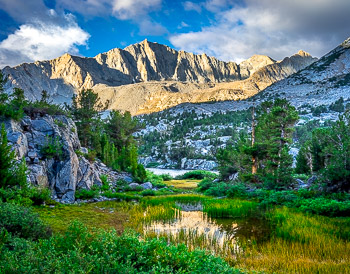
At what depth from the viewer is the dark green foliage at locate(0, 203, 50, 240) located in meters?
7.11

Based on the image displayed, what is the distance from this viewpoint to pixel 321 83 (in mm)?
139500

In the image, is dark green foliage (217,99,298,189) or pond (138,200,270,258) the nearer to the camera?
pond (138,200,270,258)

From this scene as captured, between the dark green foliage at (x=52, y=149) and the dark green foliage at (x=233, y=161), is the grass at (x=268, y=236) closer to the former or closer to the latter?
the dark green foliage at (x=52, y=149)

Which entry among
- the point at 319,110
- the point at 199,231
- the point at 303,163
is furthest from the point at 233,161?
the point at 319,110

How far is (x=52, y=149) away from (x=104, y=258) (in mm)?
16135

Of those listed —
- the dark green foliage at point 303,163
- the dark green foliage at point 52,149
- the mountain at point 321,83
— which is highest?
the mountain at point 321,83

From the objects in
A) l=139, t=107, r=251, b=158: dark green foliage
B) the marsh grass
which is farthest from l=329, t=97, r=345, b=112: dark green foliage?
the marsh grass

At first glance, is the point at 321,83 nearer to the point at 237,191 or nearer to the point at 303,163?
the point at 303,163

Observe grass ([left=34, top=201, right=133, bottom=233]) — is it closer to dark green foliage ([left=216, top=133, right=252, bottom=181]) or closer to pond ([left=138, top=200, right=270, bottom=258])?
pond ([left=138, top=200, right=270, bottom=258])

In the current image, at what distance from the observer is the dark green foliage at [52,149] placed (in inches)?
728

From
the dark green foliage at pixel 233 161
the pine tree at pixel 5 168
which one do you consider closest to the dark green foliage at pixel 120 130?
the dark green foliage at pixel 233 161

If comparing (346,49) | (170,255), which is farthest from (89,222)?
(346,49)

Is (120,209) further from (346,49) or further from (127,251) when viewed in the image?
(346,49)

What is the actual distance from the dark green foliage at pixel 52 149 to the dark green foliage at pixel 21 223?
37.6 ft
